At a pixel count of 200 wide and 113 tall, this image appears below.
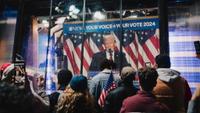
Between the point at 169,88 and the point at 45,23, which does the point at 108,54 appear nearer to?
the point at 45,23

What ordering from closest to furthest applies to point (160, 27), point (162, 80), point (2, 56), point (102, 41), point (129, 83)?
point (162, 80) → point (129, 83) → point (160, 27) → point (102, 41) → point (2, 56)

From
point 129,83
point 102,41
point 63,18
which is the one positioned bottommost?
point 129,83

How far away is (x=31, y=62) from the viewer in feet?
29.5

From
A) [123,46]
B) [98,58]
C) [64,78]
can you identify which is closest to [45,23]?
[98,58]

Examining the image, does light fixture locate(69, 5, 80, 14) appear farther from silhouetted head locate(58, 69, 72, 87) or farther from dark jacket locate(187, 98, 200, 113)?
dark jacket locate(187, 98, 200, 113)

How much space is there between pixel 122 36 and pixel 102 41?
0.51 meters

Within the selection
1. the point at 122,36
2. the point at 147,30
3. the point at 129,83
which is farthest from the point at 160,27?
the point at 129,83

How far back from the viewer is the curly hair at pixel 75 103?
176 inches

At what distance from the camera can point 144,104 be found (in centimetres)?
409

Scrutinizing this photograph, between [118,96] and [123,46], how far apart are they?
3.21 meters

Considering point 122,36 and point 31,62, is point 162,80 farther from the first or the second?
point 31,62

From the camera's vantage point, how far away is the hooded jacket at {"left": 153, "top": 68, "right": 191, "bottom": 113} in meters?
4.78

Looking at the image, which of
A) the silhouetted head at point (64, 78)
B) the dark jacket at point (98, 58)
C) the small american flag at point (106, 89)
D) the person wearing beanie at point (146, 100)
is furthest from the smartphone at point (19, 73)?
the dark jacket at point (98, 58)

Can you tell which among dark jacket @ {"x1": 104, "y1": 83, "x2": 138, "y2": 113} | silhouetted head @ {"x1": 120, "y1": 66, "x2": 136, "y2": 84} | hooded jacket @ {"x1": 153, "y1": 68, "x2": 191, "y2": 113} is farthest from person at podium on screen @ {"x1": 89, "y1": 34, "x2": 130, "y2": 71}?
hooded jacket @ {"x1": 153, "y1": 68, "x2": 191, "y2": 113}
